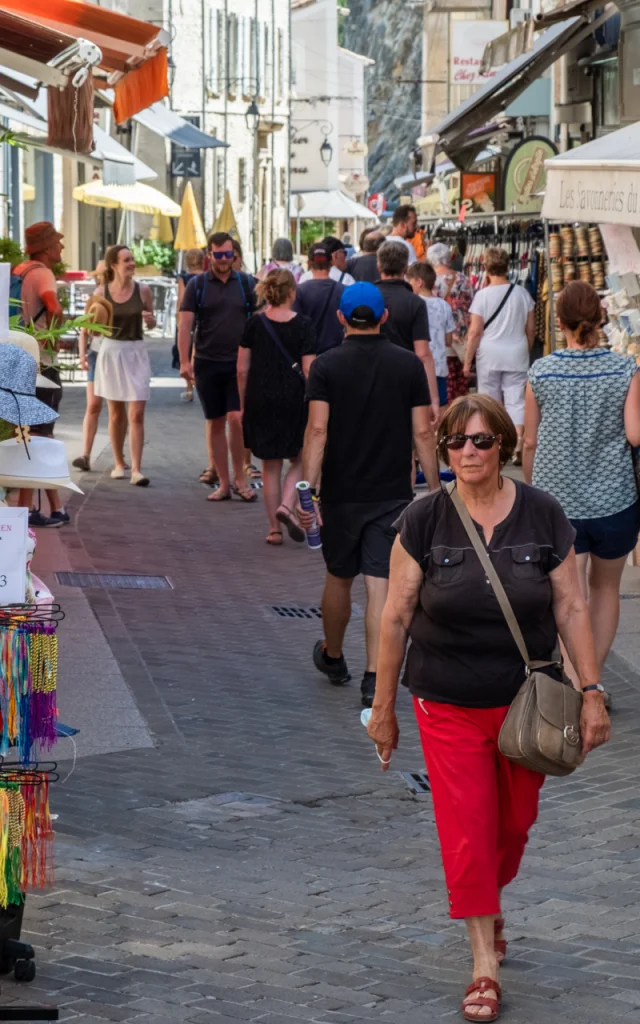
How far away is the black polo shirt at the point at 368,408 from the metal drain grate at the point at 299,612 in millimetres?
2224

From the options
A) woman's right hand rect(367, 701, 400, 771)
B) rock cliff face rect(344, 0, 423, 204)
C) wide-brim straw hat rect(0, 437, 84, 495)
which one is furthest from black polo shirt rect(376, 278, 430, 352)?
rock cliff face rect(344, 0, 423, 204)

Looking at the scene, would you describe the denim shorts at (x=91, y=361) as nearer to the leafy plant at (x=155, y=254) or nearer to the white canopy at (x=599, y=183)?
the white canopy at (x=599, y=183)

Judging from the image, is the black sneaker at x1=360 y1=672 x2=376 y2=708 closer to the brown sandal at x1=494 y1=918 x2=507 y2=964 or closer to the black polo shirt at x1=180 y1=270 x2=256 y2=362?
the brown sandal at x1=494 y1=918 x2=507 y2=964

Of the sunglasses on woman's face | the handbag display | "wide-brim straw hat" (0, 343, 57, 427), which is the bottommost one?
the handbag display

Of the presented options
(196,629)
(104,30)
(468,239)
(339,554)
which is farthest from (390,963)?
(468,239)

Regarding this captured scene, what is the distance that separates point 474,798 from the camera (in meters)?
A: 4.77

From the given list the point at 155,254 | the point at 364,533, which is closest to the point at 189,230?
the point at 155,254

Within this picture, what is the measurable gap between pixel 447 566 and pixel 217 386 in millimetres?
9597

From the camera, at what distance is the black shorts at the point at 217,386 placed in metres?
14.2

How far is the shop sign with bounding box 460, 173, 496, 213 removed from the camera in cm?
2473

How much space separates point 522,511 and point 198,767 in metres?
2.62

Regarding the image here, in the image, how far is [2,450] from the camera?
518 centimetres

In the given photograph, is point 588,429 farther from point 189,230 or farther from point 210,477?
point 189,230

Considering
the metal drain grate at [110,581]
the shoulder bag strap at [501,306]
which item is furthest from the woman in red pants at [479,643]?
the shoulder bag strap at [501,306]
